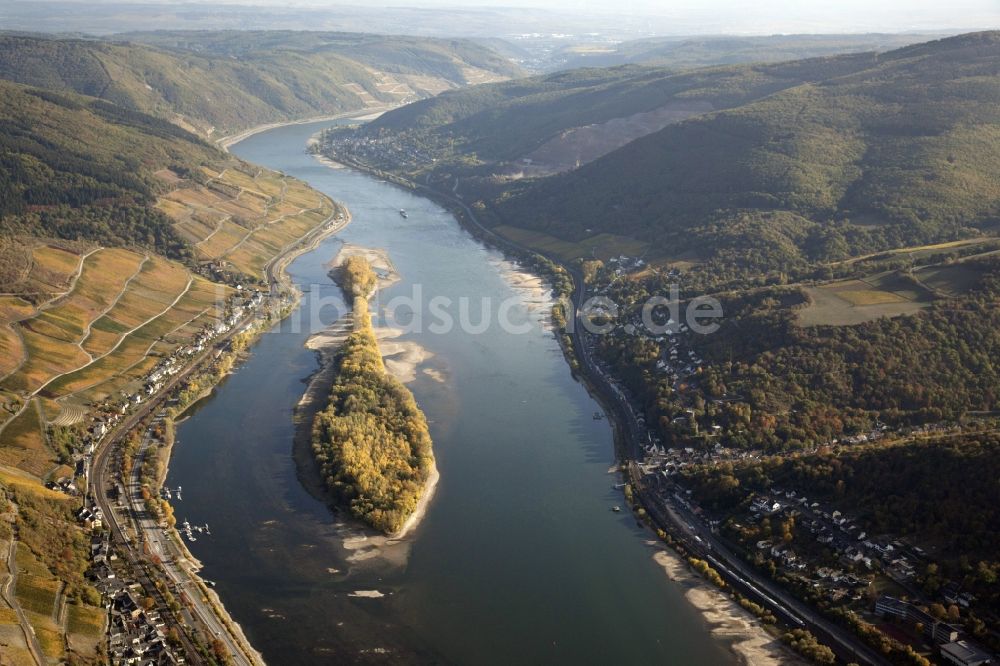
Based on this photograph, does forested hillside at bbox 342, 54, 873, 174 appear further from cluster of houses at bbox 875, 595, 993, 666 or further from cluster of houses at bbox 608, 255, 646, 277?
cluster of houses at bbox 875, 595, 993, 666

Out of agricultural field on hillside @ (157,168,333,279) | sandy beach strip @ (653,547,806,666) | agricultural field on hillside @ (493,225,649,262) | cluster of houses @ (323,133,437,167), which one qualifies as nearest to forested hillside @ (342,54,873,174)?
cluster of houses @ (323,133,437,167)

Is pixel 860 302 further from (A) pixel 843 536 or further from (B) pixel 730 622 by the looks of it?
(B) pixel 730 622

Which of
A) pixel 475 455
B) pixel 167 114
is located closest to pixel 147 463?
pixel 475 455

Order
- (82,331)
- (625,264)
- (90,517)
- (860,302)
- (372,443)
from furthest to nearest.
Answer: (625,264)
(860,302)
(82,331)
(372,443)
(90,517)

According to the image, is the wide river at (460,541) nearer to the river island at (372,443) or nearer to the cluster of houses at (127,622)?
the river island at (372,443)

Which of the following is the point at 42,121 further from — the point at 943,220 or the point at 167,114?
the point at 943,220

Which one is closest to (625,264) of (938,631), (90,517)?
(938,631)
